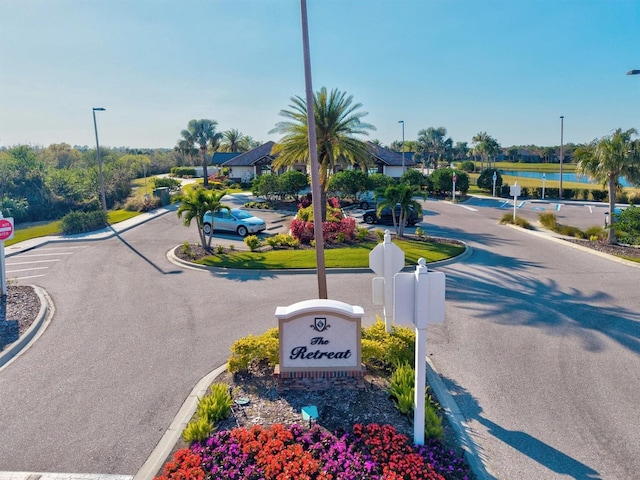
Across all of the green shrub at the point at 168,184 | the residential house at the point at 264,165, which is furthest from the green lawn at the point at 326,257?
the green shrub at the point at 168,184

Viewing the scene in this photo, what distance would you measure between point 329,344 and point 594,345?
20.2 feet

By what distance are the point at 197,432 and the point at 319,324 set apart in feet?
7.97

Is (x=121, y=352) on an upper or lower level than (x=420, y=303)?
lower

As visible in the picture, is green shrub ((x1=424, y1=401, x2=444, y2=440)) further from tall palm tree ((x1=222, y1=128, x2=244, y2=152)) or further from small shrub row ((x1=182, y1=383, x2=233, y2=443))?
tall palm tree ((x1=222, y1=128, x2=244, y2=152))

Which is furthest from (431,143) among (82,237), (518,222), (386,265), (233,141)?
(386,265)

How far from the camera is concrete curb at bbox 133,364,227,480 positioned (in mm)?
5734

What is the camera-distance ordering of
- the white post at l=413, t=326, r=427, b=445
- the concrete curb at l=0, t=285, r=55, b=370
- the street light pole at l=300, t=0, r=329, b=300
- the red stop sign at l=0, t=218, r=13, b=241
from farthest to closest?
the red stop sign at l=0, t=218, r=13, b=241 < the street light pole at l=300, t=0, r=329, b=300 < the concrete curb at l=0, t=285, r=55, b=370 < the white post at l=413, t=326, r=427, b=445

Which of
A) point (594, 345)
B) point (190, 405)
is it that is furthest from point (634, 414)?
point (190, 405)

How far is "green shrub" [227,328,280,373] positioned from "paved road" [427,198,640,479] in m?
3.20

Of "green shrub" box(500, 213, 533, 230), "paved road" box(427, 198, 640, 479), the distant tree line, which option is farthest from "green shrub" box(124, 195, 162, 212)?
"paved road" box(427, 198, 640, 479)

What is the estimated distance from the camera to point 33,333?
35.4 ft

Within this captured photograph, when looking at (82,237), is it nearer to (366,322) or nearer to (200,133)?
(366,322)

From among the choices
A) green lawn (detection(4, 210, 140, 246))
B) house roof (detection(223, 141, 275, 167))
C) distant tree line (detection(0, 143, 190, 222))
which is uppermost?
house roof (detection(223, 141, 275, 167))

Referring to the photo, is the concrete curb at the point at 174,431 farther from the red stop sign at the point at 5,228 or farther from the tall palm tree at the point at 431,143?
the tall palm tree at the point at 431,143
